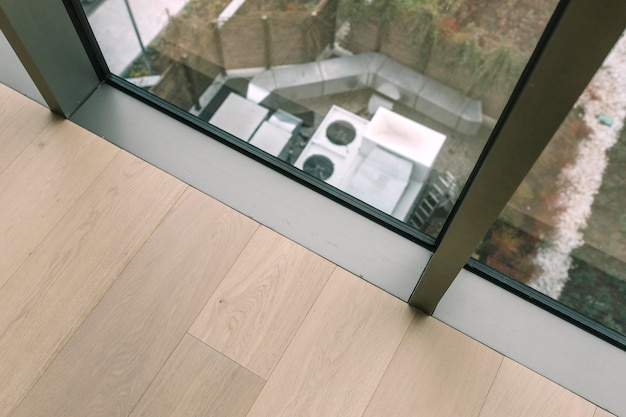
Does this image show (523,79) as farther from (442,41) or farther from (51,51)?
(51,51)

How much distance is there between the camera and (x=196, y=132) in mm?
1428

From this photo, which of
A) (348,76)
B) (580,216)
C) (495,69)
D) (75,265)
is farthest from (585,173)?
(75,265)

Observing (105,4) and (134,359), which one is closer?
(134,359)

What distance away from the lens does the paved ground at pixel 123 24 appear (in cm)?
133

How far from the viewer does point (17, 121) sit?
4.72ft

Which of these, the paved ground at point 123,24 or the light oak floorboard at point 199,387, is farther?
the paved ground at point 123,24

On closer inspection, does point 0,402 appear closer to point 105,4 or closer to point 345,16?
point 105,4

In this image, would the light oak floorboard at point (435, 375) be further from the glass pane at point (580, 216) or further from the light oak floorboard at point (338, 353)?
the glass pane at point (580, 216)

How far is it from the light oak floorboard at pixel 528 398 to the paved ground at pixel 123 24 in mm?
Result: 1031

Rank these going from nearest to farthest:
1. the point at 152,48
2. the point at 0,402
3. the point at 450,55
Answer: the point at 450,55
the point at 0,402
the point at 152,48

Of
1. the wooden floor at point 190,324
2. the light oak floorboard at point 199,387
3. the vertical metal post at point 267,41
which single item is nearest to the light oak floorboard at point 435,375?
the wooden floor at point 190,324

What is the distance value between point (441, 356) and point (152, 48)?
0.95m

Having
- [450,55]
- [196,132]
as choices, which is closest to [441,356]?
[450,55]

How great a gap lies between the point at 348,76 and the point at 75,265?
0.70 m
